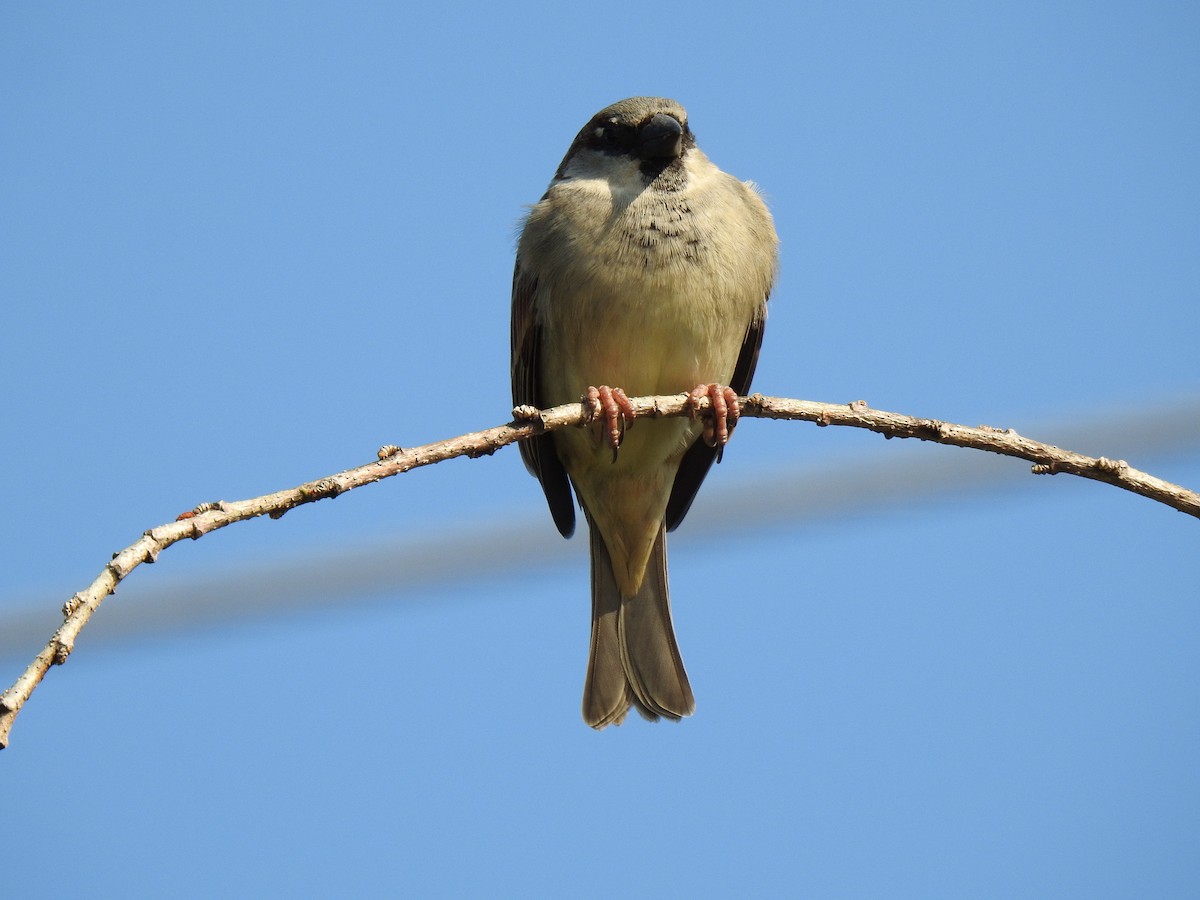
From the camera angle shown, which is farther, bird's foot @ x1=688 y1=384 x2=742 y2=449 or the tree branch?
bird's foot @ x1=688 y1=384 x2=742 y2=449

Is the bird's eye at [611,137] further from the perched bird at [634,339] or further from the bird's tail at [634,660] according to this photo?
the bird's tail at [634,660]

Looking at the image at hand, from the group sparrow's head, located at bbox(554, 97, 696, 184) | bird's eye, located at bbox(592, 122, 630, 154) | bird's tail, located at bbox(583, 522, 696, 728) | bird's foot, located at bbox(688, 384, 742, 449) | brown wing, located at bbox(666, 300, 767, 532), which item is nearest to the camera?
bird's foot, located at bbox(688, 384, 742, 449)

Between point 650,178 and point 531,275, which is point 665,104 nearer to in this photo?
point 650,178

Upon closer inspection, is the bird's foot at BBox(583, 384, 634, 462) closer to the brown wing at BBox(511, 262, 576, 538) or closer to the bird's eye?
the brown wing at BBox(511, 262, 576, 538)

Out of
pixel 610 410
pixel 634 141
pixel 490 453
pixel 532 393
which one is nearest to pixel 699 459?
pixel 532 393

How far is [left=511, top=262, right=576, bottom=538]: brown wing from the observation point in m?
4.55

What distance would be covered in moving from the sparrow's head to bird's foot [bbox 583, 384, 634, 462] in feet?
2.57

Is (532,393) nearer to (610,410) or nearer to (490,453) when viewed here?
(610,410)

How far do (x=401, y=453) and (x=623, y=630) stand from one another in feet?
6.86

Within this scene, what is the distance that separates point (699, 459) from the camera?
4.93 m

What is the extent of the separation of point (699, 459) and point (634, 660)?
2.54ft

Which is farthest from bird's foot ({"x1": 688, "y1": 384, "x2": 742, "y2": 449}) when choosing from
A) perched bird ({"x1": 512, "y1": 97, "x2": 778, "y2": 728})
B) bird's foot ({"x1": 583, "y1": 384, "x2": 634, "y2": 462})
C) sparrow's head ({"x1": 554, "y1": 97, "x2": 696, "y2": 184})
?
sparrow's head ({"x1": 554, "y1": 97, "x2": 696, "y2": 184})

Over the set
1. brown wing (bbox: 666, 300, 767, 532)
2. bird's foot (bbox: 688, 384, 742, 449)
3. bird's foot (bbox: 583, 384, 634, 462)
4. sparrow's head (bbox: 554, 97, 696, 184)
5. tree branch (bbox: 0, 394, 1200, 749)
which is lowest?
tree branch (bbox: 0, 394, 1200, 749)

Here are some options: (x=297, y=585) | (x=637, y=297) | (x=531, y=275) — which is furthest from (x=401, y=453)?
(x=297, y=585)
